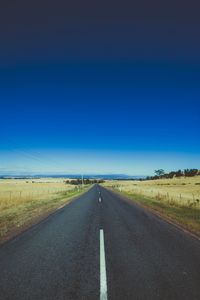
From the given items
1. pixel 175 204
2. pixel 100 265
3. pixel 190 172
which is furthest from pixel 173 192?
pixel 190 172

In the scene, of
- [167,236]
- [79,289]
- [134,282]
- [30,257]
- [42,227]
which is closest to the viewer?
[79,289]

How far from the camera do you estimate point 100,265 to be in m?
7.19

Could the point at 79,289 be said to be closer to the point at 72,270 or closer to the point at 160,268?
the point at 72,270

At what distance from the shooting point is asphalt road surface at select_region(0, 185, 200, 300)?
5430 mm

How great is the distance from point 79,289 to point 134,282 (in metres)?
1.13

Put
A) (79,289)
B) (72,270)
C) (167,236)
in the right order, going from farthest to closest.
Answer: (167,236)
(72,270)
(79,289)

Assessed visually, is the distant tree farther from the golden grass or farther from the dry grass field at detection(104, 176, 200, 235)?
the dry grass field at detection(104, 176, 200, 235)

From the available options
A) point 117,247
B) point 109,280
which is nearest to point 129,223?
point 117,247

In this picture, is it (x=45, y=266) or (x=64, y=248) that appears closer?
(x=45, y=266)

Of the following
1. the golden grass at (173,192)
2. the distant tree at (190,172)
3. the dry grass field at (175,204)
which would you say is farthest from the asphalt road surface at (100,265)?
the distant tree at (190,172)

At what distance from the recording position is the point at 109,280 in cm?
607

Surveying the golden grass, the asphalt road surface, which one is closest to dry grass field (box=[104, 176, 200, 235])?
the golden grass

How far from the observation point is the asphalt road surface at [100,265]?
5430mm

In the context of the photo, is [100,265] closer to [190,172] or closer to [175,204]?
[175,204]
